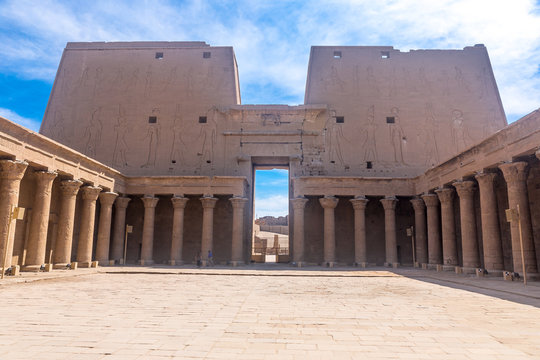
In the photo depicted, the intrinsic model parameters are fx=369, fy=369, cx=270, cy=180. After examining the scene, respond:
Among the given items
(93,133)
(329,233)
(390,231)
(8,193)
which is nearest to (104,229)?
(8,193)

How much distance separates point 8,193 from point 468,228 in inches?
757

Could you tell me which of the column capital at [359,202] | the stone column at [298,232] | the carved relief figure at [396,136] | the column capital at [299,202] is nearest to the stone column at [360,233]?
the column capital at [359,202]

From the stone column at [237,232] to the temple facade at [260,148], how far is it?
64 millimetres

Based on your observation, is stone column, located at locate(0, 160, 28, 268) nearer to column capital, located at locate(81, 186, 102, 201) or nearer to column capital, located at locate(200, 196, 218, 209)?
column capital, located at locate(81, 186, 102, 201)

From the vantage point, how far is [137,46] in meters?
30.2

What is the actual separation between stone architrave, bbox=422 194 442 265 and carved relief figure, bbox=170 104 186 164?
54.9ft

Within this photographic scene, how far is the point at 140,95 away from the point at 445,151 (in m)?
23.3

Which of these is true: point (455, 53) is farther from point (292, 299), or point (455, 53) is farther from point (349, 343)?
point (349, 343)

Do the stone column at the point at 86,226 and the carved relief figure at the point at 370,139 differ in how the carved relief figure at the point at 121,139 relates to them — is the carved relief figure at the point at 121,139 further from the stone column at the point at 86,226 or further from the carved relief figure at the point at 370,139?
the carved relief figure at the point at 370,139

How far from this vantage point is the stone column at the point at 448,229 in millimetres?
18625

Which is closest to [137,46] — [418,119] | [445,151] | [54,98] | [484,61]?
[54,98]

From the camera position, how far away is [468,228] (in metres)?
16.8

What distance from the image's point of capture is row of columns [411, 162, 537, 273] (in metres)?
13.6

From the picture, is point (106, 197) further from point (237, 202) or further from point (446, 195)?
point (446, 195)
